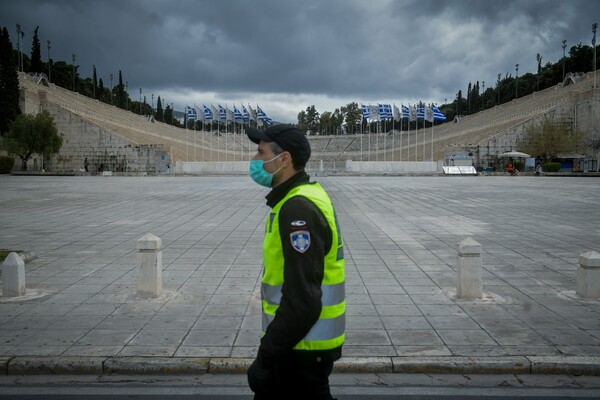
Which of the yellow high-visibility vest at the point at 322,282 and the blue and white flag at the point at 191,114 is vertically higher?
the blue and white flag at the point at 191,114

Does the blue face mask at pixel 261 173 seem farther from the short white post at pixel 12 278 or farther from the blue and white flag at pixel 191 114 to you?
the blue and white flag at pixel 191 114

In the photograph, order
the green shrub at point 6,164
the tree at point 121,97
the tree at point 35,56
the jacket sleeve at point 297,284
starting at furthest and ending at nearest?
1. the tree at point 121,97
2. the tree at point 35,56
3. the green shrub at point 6,164
4. the jacket sleeve at point 297,284

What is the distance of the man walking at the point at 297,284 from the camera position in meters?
2.38

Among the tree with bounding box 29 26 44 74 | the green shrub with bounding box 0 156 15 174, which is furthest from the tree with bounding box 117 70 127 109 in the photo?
the green shrub with bounding box 0 156 15 174

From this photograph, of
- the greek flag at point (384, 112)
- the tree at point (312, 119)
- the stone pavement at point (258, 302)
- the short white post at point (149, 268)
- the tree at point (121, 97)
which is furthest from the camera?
the tree at point (312, 119)

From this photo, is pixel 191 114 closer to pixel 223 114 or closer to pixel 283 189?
pixel 223 114

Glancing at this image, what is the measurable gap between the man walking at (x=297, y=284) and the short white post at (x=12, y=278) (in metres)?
5.76

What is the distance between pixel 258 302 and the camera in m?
6.94

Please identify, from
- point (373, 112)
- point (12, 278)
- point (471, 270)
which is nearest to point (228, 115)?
Answer: point (373, 112)

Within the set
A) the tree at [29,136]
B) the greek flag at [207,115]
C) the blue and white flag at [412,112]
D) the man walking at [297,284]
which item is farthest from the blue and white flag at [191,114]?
the man walking at [297,284]

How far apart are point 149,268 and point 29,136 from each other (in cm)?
5082

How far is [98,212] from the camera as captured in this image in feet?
57.2

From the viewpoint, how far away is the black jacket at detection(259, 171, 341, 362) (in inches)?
93.4

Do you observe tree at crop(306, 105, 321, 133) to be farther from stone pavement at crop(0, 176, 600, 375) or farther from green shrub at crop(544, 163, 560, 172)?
stone pavement at crop(0, 176, 600, 375)
